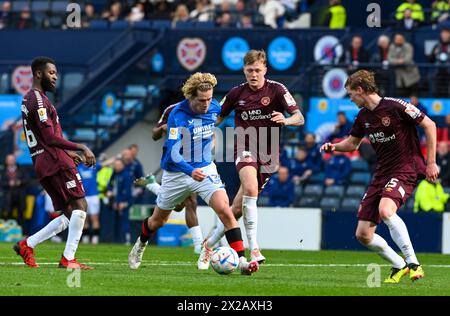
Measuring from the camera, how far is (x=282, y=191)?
83.7ft

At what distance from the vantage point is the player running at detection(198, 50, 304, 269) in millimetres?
15570

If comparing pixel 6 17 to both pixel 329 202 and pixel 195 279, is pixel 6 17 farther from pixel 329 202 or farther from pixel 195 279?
pixel 195 279

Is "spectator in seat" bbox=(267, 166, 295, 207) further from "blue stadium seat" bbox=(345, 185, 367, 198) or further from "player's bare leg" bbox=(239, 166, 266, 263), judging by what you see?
"player's bare leg" bbox=(239, 166, 266, 263)

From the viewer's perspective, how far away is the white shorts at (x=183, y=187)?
14453mm

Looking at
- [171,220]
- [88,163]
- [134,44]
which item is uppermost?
[134,44]

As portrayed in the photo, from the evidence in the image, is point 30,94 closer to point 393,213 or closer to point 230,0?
point 393,213

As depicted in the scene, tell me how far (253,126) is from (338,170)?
1063 centimetres

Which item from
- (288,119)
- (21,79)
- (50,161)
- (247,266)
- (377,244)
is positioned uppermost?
(21,79)

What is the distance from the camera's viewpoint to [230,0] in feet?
110

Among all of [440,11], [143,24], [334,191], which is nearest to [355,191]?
[334,191]

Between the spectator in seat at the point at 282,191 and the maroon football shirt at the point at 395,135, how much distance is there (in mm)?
11059
